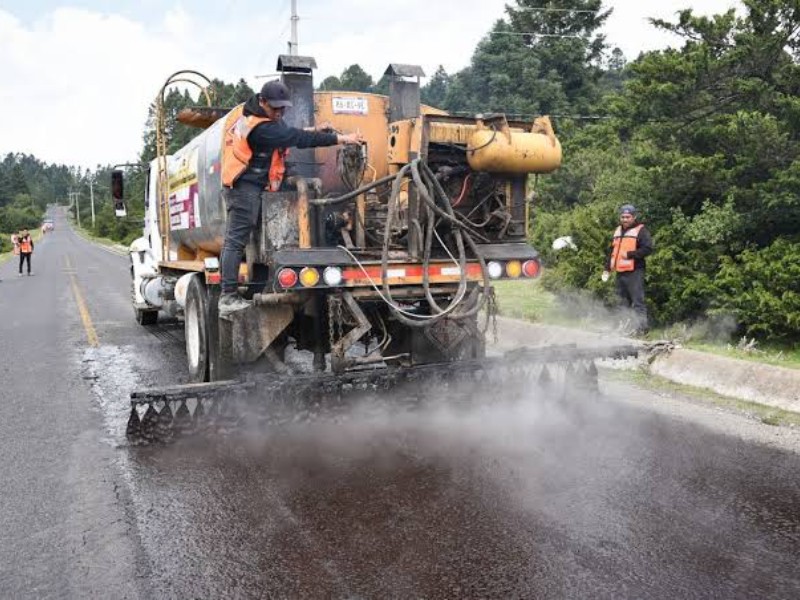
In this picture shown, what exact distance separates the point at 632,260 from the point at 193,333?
4.71 meters

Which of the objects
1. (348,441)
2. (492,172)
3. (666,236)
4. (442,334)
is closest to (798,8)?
(666,236)

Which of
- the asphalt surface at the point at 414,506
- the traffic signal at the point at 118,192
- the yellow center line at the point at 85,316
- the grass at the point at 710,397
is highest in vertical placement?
the traffic signal at the point at 118,192

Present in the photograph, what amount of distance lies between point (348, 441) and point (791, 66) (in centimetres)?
586

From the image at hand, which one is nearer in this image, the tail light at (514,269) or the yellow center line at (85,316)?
the tail light at (514,269)

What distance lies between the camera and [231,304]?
19.3ft

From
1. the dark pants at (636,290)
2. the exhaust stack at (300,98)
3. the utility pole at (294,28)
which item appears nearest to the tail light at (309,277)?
the exhaust stack at (300,98)

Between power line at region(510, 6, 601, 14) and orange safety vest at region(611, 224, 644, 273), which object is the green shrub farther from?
power line at region(510, 6, 601, 14)

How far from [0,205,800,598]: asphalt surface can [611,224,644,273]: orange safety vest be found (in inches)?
82.1

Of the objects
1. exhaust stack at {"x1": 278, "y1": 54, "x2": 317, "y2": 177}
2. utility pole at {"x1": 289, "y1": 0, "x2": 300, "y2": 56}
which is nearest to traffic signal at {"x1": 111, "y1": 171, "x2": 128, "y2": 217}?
exhaust stack at {"x1": 278, "y1": 54, "x2": 317, "y2": 177}

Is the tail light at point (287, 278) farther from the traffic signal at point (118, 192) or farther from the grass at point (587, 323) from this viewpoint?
the traffic signal at point (118, 192)

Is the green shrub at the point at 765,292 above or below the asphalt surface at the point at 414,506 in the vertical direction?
above

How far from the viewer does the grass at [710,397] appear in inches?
228

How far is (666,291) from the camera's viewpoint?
880 centimetres

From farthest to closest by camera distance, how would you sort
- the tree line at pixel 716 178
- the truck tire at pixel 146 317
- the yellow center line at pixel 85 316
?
1. the truck tire at pixel 146 317
2. the yellow center line at pixel 85 316
3. the tree line at pixel 716 178
